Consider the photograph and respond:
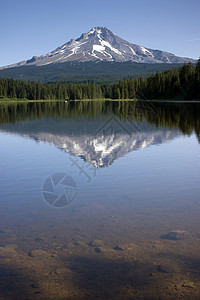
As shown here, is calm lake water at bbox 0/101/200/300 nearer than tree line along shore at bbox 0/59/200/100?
Yes

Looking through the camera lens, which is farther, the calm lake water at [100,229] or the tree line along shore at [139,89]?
the tree line along shore at [139,89]

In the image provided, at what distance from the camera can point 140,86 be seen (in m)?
154

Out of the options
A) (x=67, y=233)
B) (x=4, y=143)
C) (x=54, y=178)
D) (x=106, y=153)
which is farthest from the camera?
(x=4, y=143)

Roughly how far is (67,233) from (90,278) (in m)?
2.21

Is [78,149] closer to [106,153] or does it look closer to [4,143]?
[106,153]

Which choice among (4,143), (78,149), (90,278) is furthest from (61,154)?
(90,278)

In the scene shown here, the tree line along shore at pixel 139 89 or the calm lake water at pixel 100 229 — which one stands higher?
the tree line along shore at pixel 139 89

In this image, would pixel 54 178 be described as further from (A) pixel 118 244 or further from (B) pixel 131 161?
(A) pixel 118 244

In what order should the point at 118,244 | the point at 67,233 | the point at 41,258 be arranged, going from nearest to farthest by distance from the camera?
the point at 41,258 < the point at 118,244 < the point at 67,233

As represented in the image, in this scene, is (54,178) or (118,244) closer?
(118,244)

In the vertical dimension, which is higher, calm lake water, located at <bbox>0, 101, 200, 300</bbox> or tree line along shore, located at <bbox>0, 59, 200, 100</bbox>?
tree line along shore, located at <bbox>0, 59, 200, 100</bbox>

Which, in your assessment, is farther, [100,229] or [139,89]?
[139,89]

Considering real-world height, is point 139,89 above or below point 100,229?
above

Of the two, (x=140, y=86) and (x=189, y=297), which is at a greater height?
(x=140, y=86)
